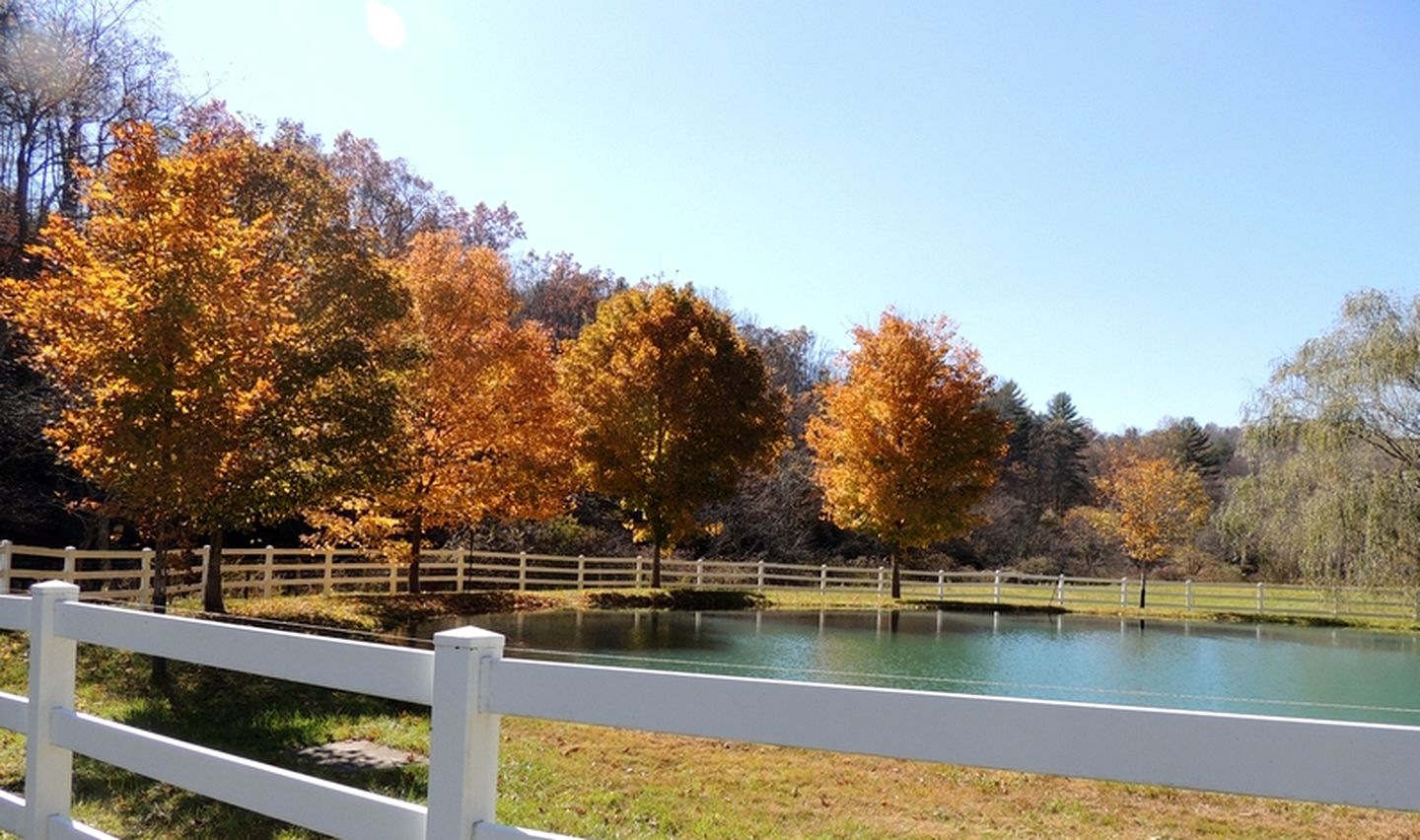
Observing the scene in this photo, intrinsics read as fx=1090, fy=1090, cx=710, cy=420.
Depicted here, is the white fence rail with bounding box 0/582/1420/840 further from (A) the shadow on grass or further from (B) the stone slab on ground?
(B) the stone slab on ground

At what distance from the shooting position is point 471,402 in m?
21.0

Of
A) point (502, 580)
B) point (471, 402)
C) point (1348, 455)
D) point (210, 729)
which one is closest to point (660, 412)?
point (502, 580)

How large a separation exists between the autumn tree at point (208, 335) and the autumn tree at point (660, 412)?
40.1ft

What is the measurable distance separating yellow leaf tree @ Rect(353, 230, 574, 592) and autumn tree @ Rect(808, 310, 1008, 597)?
9673mm

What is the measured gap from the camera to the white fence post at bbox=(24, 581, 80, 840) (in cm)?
381

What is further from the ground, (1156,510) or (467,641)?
(467,641)

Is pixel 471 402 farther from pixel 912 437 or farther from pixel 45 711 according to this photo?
pixel 45 711

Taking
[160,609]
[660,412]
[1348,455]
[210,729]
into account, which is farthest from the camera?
[660,412]

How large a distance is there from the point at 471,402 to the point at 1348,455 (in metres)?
18.0

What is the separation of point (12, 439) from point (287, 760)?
1516 centimetres

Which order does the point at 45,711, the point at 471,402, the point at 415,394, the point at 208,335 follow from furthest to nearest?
the point at 471,402 → the point at 415,394 → the point at 208,335 → the point at 45,711

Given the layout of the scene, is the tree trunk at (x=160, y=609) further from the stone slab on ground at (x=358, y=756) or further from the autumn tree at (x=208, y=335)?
the stone slab on ground at (x=358, y=756)

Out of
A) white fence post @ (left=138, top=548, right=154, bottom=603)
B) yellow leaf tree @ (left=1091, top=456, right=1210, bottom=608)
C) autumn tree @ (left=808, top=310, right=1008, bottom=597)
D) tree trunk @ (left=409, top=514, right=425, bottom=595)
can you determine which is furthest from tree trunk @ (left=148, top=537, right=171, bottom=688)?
yellow leaf tree @ (left=1091, top=456, right=1210, bottom=608)

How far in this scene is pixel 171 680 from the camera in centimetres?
1041
